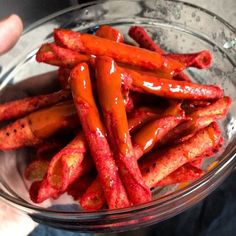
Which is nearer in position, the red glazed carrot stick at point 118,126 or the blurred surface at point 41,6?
the red glazed carrot stick at point 118,126

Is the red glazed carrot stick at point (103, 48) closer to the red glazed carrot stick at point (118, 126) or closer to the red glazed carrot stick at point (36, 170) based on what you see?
the red glazed carrot stick at point (118, 126)

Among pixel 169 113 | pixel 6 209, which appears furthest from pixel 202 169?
pixel 6 209

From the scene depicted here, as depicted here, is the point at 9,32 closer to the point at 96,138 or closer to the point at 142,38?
the point at 142,38

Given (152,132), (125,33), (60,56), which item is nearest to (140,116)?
(152,132)

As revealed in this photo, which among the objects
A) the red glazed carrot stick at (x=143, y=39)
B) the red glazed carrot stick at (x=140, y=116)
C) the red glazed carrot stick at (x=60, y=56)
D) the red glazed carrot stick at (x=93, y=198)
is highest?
the red glazed carrot stick at (x=143, y=39)

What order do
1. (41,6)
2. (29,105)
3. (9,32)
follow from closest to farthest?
(29,105) < (9,32) < (41,6)

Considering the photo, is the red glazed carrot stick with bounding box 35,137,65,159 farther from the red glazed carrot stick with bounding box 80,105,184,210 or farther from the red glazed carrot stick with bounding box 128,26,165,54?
the red glazed carrot stick with bounding box 128,26,165,54

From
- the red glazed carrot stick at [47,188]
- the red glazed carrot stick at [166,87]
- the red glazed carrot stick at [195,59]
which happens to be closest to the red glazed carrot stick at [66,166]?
the red glazed carrot stick at [47,188]
